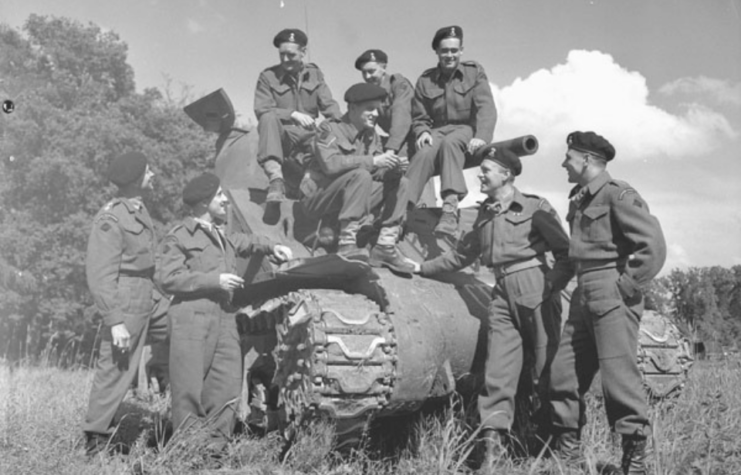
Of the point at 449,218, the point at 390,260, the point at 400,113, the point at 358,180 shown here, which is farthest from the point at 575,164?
the point at 400,113

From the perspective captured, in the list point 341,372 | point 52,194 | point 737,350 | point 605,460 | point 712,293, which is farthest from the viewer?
point 52,194

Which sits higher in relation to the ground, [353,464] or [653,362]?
[653,362]

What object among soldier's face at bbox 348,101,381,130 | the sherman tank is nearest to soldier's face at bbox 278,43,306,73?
the sherman tank

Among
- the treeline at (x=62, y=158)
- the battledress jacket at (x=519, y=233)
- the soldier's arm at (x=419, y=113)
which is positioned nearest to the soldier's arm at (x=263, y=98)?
the soldier's arm at (x=419, y=113)

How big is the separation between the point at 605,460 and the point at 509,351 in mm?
955

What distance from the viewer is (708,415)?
6.33 metres

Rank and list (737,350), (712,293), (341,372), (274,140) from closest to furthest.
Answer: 1. (341,372)
2. (274,140)
3. (737,350)
4. (712,293)

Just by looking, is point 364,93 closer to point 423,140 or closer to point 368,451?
point 423,140

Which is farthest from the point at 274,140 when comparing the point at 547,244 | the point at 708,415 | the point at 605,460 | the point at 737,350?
the point at 737,350

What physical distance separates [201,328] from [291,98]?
105 inches

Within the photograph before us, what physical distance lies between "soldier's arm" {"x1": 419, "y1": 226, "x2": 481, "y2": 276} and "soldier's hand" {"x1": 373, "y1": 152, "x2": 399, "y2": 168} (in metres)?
0.81

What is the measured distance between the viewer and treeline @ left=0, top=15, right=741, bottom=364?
16.7 m

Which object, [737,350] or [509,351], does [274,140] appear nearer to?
[509,351]

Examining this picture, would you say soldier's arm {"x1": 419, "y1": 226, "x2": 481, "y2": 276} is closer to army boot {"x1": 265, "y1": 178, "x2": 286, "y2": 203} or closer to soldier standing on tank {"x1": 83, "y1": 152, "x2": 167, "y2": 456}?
army boot {"x1": 265, "y1": 178, "x2": 286, "y2": 203}
